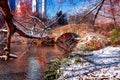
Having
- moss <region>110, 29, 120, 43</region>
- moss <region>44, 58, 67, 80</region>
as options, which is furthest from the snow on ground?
moss <region>110, 29, 120, 43</region>

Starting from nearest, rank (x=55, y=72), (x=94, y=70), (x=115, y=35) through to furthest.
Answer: (x=94, y=70) → (x=55, y=72) → (x=115, y=35)

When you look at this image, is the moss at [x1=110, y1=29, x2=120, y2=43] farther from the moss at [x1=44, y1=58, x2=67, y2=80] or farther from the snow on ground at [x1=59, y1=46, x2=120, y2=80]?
the moss at [x1=44, y1=58, x2=67, y2=80]

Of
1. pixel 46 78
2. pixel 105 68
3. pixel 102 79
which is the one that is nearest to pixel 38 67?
pixel 46 78

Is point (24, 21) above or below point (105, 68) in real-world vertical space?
above

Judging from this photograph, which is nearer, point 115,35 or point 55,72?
point 55,72

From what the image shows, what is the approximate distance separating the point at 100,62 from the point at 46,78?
196cm

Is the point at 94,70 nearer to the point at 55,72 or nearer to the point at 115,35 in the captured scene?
the point at 55,72

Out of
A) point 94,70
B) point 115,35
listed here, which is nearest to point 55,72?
point 94,70

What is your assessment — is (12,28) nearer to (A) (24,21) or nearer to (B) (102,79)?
(A) (24,21)

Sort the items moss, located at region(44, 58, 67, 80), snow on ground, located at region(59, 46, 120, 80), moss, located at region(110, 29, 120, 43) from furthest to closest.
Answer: moss, located at region(110, 29, 120, 43)
moss, located at region(44, 58, 67, 80)
snow on ground, located at region(59, 46, 120, 80)

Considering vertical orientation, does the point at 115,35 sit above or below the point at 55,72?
above

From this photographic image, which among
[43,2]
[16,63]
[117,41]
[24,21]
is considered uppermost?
[43,2]

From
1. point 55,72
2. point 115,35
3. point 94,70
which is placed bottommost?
point 55,72

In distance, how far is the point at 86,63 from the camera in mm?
8773
